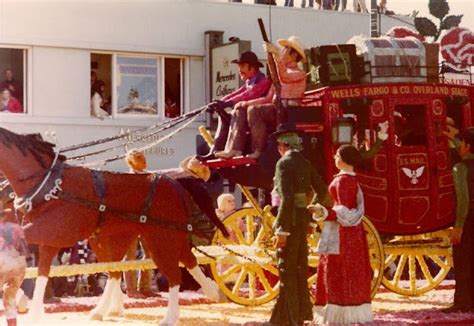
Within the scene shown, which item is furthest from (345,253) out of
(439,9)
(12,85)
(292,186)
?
(439,9)

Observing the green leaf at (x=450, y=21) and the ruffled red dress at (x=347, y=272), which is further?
the green leaf at (x=450, y=21)

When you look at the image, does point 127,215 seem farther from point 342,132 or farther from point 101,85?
point 101,85

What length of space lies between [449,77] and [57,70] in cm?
1056

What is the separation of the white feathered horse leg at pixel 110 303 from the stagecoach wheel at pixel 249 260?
1.19m

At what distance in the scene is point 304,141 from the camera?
12.3m

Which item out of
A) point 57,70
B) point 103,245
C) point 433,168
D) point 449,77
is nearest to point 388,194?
point 433,168

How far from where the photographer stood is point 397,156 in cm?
1249

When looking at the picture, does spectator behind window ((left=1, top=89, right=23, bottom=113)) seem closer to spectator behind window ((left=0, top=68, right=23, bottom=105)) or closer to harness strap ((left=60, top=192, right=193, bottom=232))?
spectator behind window ((left=0, top=68, right=23, bottom=105))

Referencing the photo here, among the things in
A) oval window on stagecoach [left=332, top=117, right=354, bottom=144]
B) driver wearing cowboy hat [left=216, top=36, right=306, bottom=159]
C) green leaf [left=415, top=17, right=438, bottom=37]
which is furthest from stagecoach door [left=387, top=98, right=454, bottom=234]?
green leaf [left=415, top=17, right=438, bottom=37]

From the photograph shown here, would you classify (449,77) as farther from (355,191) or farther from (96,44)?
(96,44)

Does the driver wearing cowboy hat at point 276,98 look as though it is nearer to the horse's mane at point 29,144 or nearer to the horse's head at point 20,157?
the horse's mane at point 29,144

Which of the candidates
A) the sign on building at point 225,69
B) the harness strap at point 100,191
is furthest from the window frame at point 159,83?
the harness strap at point 100,191

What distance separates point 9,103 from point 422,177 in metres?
11.4

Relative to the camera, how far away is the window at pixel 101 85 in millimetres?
23078
